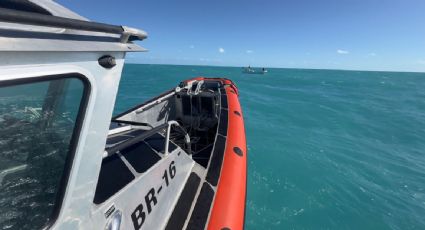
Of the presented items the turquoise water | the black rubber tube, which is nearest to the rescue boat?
the black rubber tube

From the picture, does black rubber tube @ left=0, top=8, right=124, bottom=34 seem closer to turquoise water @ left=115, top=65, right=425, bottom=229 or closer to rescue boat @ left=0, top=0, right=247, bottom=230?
rescue boat @ left=0, top=0, right=247, bottom=230

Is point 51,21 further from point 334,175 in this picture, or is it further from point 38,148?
point 334,175

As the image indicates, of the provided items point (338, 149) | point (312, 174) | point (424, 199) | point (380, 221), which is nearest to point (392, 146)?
point (338, 149)

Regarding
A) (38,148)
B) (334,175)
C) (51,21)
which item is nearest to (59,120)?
(38,148)

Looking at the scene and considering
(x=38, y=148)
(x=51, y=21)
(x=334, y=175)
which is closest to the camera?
(x=51, y=21)

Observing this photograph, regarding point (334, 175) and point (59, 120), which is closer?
point (59, 120)

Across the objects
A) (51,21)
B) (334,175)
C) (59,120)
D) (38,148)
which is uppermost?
(51,21)

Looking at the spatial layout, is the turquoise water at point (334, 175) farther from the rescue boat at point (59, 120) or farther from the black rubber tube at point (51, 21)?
the black rubber tube at point (51, 21)

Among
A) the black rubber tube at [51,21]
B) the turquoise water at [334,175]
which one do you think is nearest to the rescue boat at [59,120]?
the black rubber tube at [51,21]

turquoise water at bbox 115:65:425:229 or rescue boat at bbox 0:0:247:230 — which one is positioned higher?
rescue boat at bbox 0:0:247:230

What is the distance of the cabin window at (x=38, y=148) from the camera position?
912 millimetres

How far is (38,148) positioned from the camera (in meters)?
1.03

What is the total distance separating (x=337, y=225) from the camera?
4895 mm

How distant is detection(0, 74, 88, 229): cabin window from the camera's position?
912 millimetres
